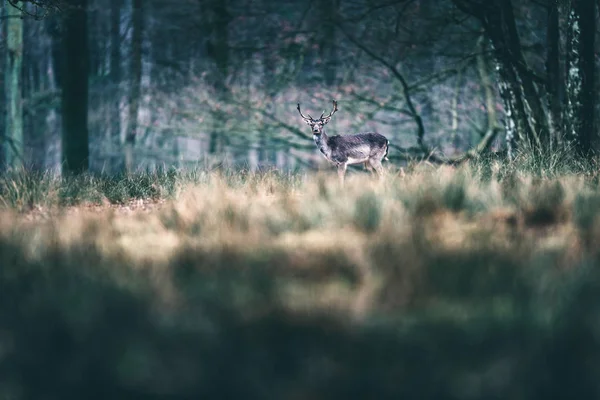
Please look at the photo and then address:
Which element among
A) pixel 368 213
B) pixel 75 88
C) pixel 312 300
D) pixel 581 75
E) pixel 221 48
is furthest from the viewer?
pixel 221 48

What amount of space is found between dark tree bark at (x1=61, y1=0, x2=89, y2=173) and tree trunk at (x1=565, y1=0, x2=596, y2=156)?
9004 mm

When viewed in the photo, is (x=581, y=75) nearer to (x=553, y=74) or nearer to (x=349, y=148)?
(x=553, y=74)

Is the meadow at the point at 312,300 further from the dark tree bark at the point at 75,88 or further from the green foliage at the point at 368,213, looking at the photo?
the dark tree bark at the point at 75,88

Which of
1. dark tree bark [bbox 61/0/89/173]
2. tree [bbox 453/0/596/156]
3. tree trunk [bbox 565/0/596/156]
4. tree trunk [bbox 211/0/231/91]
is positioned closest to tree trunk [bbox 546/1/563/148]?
tree [bbox 453/0/596/156]

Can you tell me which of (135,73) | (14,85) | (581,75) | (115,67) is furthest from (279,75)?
(581,75)

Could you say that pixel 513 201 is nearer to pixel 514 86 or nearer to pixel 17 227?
pixel 17 227

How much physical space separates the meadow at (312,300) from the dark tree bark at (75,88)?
8.84 m

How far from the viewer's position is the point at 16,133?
576 inches

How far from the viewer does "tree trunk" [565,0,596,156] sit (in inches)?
433

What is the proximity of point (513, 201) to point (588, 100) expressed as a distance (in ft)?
17.8

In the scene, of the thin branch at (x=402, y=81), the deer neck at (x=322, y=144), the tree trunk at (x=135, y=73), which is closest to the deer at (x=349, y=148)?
the deer neck at (x=322, y=144)

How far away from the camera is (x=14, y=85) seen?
14.2m

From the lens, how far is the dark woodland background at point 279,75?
1231 centimetres

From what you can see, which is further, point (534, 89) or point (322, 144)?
point (534, 89)
